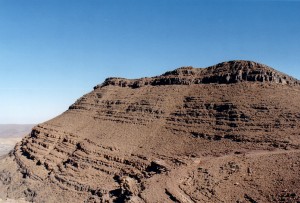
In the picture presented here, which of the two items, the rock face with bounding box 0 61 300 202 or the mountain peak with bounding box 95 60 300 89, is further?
the mountain peak with bounding box 95 60 300 89

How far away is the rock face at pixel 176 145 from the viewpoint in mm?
31930

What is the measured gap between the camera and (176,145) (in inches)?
1737

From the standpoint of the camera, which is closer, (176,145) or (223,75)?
(176,145)

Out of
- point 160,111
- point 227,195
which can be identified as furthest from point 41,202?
point 227,195

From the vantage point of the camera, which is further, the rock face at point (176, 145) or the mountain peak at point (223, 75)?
the mountain peak at point (223, 75)

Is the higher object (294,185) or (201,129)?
(201,129)

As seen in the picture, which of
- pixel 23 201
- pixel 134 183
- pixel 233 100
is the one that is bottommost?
pixel 23 201

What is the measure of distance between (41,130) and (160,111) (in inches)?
885

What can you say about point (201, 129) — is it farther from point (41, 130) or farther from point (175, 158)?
point (41, 130)

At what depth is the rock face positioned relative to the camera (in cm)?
3193

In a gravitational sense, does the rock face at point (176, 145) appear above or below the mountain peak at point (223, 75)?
below

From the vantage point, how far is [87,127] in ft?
193

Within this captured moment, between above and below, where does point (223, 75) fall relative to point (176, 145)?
above

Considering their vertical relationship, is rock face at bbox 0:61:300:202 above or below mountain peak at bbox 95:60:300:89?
below
